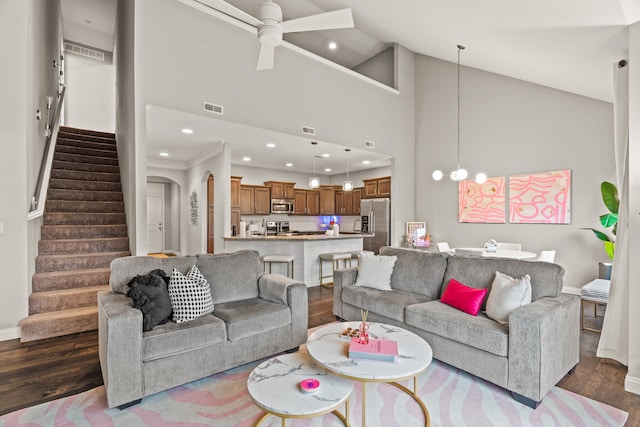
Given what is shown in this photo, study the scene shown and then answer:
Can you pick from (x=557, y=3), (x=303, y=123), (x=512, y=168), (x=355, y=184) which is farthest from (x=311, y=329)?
(x=355, y=184)

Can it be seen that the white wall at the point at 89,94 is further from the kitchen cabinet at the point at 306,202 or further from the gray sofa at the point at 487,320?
the gray sofa at the point at 487,320

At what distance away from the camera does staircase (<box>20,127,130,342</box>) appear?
3576 mm

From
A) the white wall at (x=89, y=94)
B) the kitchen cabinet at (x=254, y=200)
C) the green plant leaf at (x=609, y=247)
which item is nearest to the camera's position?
the green plant leaf at (x=609, y=247)

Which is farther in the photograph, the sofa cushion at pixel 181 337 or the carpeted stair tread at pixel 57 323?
the carpeted stair tread at pixel 57 323

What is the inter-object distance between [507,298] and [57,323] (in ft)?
14.5

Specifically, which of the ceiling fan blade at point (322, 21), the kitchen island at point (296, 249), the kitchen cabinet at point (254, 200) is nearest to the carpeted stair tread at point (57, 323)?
the kitchen island at point (296, 249)

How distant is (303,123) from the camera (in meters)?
5.44

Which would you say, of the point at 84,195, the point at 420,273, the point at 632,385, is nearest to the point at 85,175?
the point at 84,195

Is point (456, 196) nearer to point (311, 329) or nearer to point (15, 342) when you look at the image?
point (311, 329)

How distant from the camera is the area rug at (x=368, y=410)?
2053 millimetres

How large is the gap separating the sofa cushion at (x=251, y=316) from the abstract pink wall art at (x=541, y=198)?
4.74 m

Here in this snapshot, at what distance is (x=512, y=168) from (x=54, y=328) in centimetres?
701

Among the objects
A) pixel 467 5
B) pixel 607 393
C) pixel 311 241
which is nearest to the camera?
pixel 607 393

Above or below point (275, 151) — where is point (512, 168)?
below
